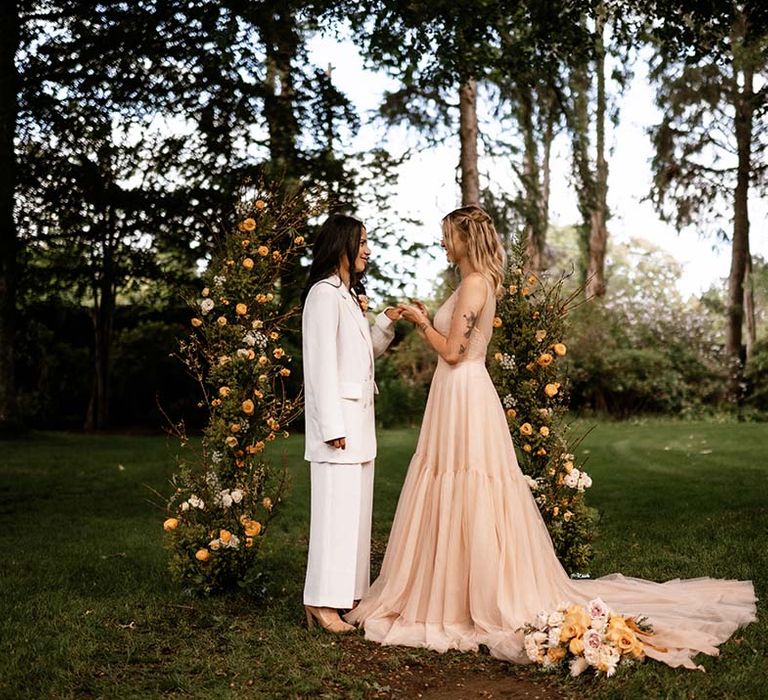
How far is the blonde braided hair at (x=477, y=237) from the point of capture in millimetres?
5359

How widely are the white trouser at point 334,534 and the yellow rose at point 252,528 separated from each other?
65 centimetres

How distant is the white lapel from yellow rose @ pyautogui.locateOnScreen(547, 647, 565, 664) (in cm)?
199

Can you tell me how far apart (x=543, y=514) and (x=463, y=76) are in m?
5.89

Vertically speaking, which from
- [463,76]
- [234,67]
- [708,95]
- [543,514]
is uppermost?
[708,95]

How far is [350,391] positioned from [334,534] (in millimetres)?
817

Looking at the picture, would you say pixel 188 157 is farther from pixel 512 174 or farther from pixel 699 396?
pixel 699 396

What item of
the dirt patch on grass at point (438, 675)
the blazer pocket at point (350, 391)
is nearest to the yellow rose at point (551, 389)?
the blazer pocket at point (350, 391)

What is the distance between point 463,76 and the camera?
406 inches

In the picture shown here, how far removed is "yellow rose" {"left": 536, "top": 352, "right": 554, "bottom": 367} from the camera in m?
6.15

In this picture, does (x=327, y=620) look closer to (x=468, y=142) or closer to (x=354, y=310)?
(x=354, y=310)

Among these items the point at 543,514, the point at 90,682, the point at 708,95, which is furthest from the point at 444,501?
the point at 708,95

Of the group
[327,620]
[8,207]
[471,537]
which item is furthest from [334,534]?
[8,207]

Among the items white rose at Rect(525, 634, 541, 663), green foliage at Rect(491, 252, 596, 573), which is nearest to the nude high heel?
white rose at Rect(525, 634, 541, 663)

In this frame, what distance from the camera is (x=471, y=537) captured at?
16.8 ft
